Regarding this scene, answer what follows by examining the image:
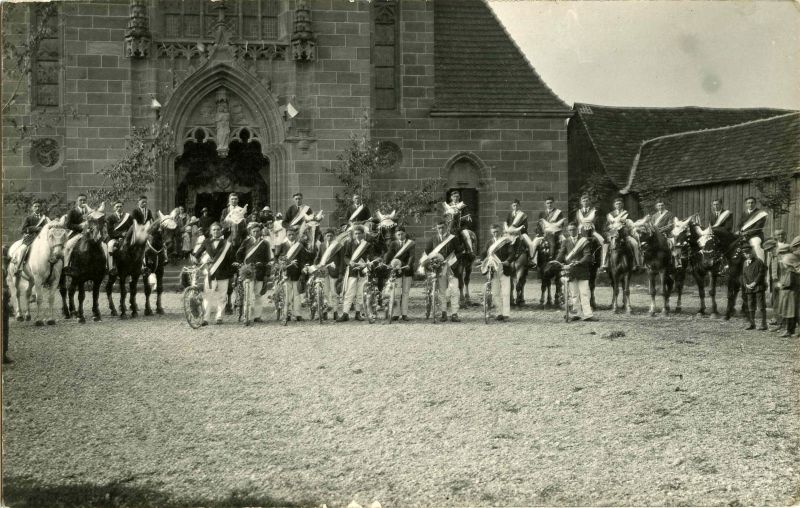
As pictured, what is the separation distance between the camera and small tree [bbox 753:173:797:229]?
35.9 ft

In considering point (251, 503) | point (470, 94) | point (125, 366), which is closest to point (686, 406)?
point (251, 503)

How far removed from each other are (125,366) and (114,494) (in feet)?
11.4

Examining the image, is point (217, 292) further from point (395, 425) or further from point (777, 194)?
point (777, 194)

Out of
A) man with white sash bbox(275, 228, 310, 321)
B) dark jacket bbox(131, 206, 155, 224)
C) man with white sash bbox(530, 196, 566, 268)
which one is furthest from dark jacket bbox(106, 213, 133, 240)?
man with white sash bbox(530, 196, 566, 268)

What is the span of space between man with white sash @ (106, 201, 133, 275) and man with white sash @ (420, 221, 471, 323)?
5.67m

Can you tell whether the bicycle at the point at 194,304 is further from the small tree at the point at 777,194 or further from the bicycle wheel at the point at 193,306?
the small tree at the point at 777,194

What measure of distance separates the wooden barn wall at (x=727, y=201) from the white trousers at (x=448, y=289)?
544 centimetres

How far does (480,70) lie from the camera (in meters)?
26.7

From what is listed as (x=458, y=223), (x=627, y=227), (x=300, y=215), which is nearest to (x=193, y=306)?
(x=300, y=215)

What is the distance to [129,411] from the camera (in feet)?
26.1

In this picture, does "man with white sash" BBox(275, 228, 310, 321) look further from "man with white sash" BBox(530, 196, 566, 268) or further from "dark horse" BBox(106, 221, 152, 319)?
"man with white sash" BBox(530, 196, 566, 268)

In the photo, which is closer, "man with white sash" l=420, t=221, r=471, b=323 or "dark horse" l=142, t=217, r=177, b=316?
"man with white sash" l=420, t=221, r=471, b=323

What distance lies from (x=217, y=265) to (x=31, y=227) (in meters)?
3.41

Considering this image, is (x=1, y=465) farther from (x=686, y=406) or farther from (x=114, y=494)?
(x=686, y=406)
